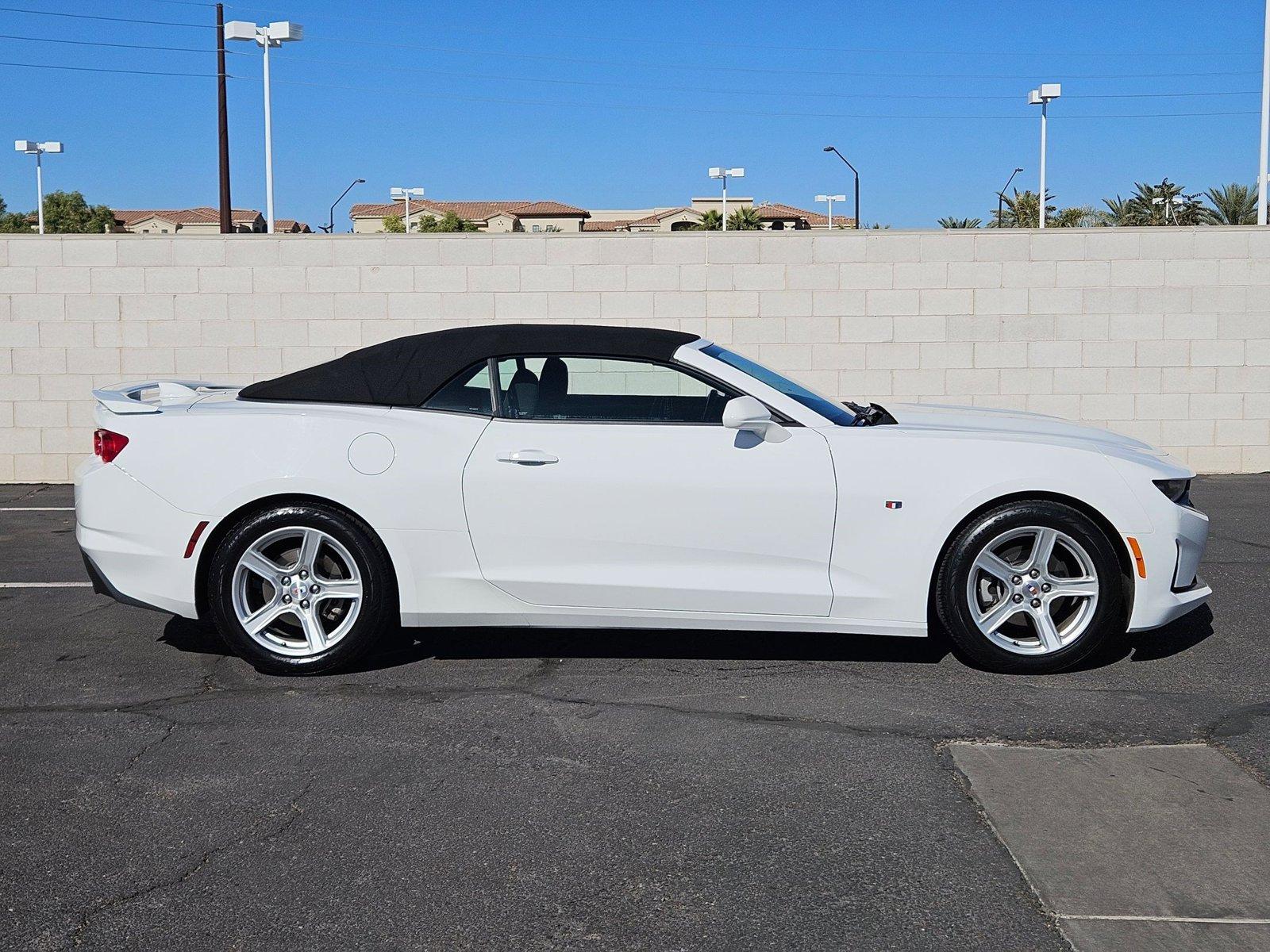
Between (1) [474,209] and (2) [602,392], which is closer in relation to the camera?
(2) [602,392]

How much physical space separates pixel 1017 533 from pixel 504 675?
2.20 metres

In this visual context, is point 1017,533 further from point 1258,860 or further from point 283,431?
point 283,431

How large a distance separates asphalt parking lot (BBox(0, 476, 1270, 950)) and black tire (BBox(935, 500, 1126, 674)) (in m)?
0.14

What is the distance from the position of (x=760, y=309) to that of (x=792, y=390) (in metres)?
6.73

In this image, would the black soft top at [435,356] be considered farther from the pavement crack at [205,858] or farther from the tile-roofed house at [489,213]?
the tile-roofed house at [489,213]

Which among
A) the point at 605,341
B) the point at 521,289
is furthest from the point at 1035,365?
the point at 605,341

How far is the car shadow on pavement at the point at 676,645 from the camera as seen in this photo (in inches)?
223

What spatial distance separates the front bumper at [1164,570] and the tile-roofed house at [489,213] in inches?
3049

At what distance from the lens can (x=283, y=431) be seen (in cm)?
540

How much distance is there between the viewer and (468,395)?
17.9ft

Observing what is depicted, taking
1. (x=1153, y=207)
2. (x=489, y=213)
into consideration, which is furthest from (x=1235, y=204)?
(x=489, y=213)

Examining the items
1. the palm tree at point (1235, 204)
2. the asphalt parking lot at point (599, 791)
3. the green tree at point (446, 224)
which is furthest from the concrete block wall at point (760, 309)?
the green tree at point (446, 224)

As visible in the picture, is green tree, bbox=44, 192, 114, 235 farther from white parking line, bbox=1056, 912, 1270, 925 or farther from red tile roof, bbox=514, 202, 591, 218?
white parking line, bbox=1056, 912, 1270, 925

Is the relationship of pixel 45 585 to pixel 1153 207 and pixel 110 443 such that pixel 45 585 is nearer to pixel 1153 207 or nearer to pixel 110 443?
pixel 110 443
